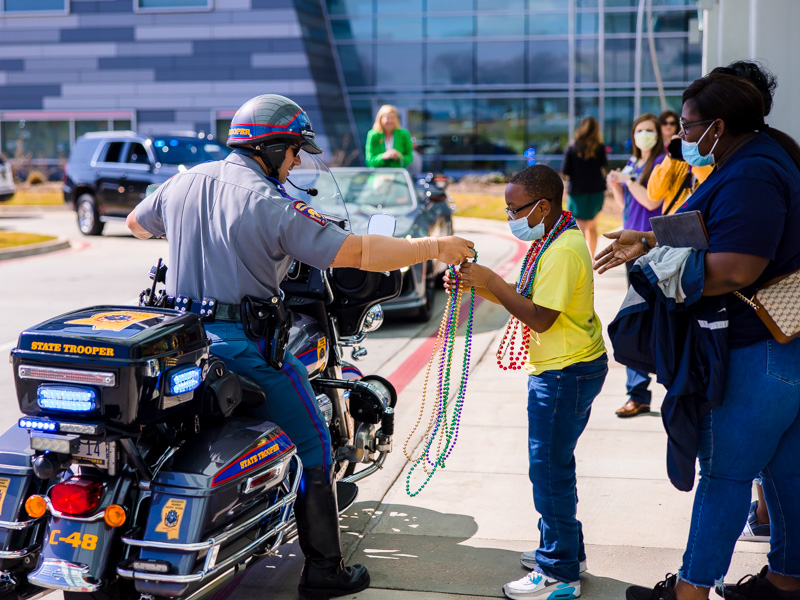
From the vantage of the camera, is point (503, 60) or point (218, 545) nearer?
point (218, 545)

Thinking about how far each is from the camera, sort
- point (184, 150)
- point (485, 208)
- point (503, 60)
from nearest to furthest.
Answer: point (184, 150)
point (485, 208)
point (503, 60)

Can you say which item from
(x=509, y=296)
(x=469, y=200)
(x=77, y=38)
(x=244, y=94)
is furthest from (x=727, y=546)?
(x=77, y=38)

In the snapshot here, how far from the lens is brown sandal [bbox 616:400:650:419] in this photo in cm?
619

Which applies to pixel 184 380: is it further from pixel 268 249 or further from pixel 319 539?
pixel 319 539

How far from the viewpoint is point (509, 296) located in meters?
3.45

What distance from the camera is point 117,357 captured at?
2.83 m

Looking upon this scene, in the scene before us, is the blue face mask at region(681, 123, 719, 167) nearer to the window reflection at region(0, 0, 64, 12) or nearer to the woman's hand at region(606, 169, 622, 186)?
the woman's hand at region(606, 169, 622, 186)

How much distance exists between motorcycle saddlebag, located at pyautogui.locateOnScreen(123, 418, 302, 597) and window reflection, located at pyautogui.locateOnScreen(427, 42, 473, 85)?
29.6 m

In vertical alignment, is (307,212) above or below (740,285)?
above

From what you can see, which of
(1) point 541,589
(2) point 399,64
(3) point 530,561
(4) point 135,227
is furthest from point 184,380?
(2) point 399,64

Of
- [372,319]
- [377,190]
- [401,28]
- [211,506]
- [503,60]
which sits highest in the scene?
[401,28]

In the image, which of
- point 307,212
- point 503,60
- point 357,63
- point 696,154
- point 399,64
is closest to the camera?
point 696,154

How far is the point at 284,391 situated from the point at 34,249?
→ 543 inches

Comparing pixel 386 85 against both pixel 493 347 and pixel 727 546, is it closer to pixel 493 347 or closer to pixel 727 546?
pixel 493 347
